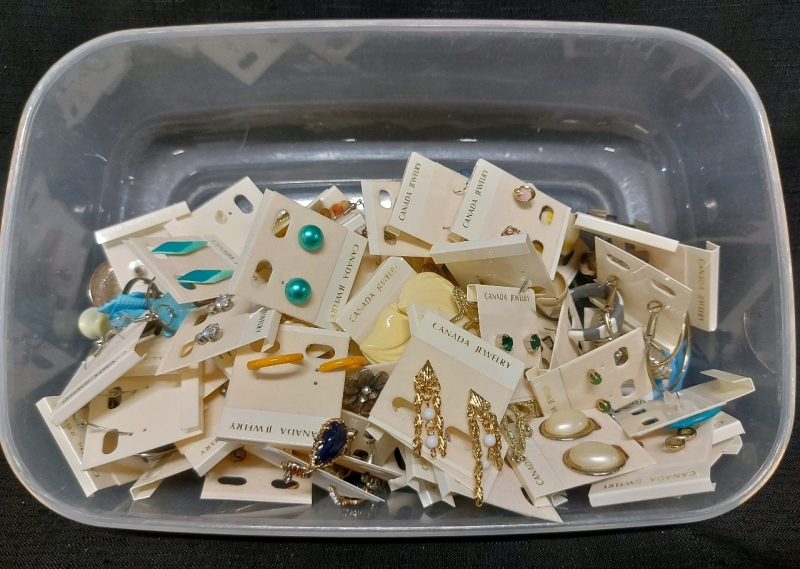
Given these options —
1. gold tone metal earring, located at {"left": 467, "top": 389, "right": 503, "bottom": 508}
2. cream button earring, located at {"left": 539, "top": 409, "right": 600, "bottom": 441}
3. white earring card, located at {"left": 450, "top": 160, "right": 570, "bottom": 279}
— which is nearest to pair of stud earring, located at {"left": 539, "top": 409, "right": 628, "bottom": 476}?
cream button earring, located at {"left": 539, "top": 409, "right": 600, "bottom": 441}

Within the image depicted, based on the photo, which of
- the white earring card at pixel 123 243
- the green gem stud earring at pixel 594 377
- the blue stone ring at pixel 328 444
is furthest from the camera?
the white earring card at pixel 123 243

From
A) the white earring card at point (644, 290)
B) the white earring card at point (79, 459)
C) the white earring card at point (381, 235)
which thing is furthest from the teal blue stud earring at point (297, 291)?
the white earring card at point (644, 290)

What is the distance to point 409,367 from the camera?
69 cm

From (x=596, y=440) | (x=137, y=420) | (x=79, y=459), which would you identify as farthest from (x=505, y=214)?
(x=79, y=459)

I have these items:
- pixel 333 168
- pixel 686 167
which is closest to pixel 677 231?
pixel 686 167

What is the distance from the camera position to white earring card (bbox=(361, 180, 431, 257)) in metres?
0.82

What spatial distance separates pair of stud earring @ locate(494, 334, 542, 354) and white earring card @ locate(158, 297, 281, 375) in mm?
297

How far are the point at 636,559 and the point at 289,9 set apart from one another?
1158mm

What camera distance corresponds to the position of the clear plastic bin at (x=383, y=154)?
0.77 meters

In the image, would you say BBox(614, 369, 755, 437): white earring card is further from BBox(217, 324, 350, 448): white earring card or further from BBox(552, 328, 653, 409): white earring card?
BBox(217, 324, 350, 448): white earring card

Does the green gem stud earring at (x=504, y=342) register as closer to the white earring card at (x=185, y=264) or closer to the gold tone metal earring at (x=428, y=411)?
the gold tone metal earring at (x=428, y=411)

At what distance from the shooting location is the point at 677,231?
3.31 ft

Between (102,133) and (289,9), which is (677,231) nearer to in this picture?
(289,9)

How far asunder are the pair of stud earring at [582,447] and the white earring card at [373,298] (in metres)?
0.28
